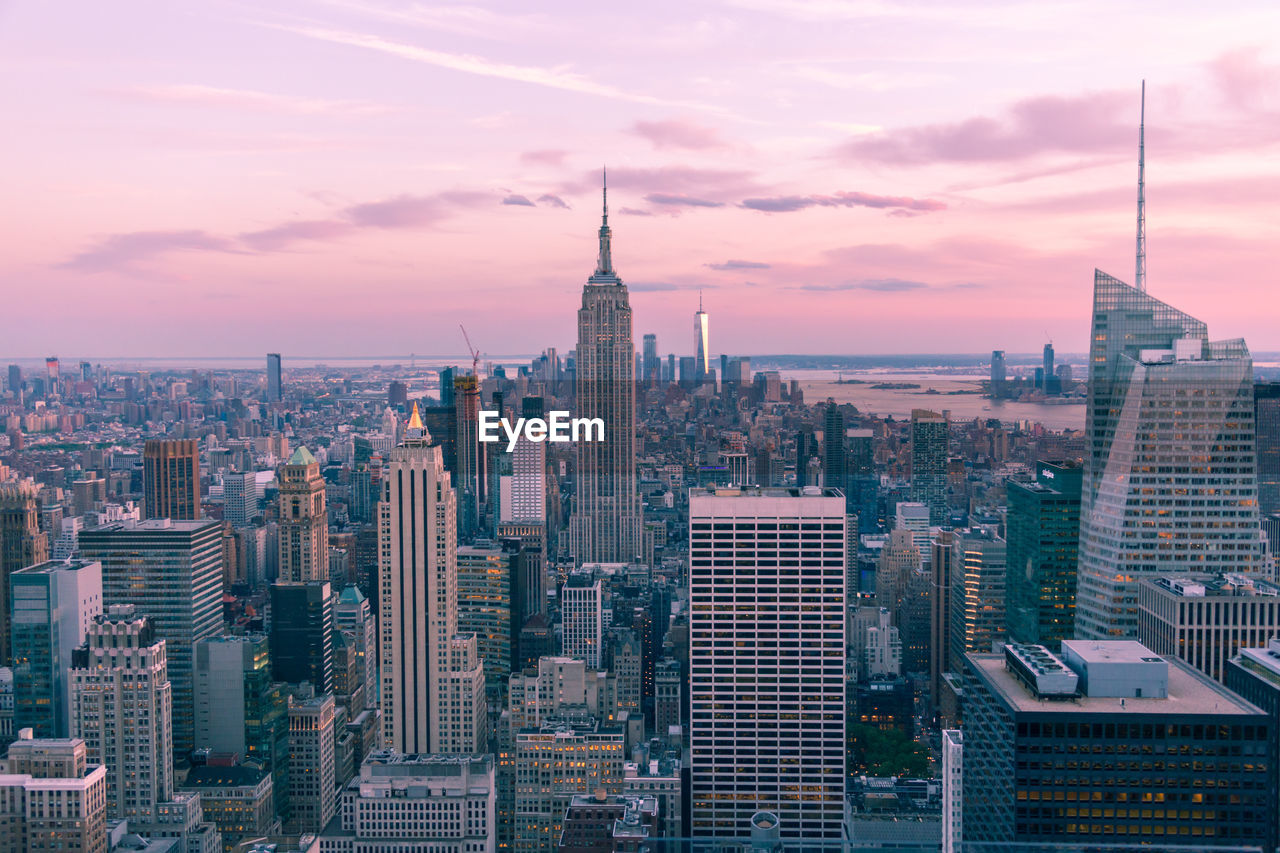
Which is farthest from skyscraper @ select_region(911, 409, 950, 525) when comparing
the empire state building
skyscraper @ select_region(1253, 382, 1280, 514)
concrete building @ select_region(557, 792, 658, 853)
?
concrete building @ select_region(557, 792, 658, 853)

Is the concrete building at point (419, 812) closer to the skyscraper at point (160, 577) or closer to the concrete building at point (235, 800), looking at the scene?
the concrete building at point (235, 800)

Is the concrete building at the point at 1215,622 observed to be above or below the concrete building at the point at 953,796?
above

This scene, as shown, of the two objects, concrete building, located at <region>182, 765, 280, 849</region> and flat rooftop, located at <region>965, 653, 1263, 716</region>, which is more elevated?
flat rooftop, located at <region>965, 653, 1263, 716</region>

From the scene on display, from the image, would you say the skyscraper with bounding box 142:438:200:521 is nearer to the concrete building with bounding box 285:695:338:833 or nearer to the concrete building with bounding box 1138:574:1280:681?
the concrete building with bounding box 285:695:338:833

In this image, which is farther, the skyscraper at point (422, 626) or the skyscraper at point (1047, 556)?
the skyscraper at point (422, 626)

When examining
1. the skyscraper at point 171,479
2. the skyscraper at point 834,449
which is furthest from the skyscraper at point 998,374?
the skyscraper at point 171,479
